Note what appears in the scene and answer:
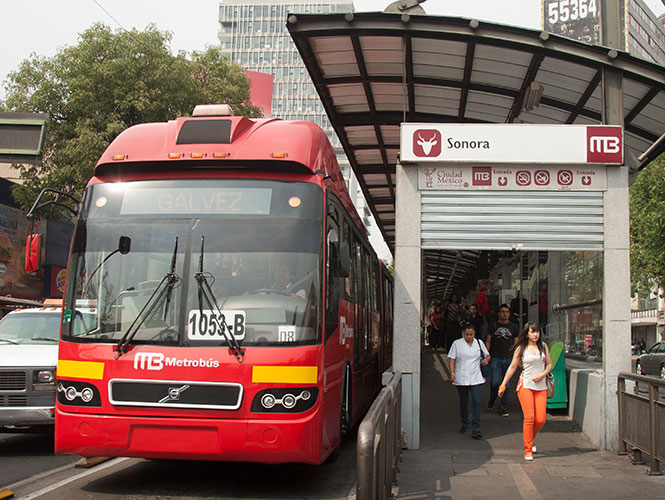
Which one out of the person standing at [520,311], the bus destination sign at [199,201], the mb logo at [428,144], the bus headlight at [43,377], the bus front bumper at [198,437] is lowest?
the bus front bumper at [198,437]

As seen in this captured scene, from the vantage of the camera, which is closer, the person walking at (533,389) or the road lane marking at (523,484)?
the road lane marking at (523,484)

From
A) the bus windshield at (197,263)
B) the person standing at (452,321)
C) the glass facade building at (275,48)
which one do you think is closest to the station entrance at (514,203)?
the bus windshield at (197,263)

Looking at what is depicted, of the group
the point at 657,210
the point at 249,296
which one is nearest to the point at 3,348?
the point at 249,296

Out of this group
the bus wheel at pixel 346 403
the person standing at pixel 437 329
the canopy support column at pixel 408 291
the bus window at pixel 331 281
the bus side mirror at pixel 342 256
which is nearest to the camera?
the bus window at pixel 331 281

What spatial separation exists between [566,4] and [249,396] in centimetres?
1813

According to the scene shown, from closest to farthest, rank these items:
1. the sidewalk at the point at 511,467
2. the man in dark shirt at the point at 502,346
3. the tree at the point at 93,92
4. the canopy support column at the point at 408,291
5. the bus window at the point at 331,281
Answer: the bus window at the point at 331,281 < the sidewalk at the point at 511,467 < the canopy support column at the point at 408,291 < the man in dark shirt at the point at 502,346 < the tree at the point at 93,92

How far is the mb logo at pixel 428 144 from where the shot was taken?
389 inches

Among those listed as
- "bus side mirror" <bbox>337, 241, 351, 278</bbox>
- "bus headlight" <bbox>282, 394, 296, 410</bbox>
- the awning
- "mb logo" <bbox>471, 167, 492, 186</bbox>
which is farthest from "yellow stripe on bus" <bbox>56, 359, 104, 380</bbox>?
the awning

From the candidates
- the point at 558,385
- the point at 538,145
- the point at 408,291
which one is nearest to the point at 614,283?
the point at 538,145

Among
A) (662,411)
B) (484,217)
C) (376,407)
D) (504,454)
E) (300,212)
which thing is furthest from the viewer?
(484,217)

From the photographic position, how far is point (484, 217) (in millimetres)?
10000

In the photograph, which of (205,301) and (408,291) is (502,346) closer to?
(408,291)

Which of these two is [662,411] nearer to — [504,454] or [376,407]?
[504,454]

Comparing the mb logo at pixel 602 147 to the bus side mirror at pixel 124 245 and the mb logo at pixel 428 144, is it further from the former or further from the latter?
the bus side mirror at pixel 124 245
